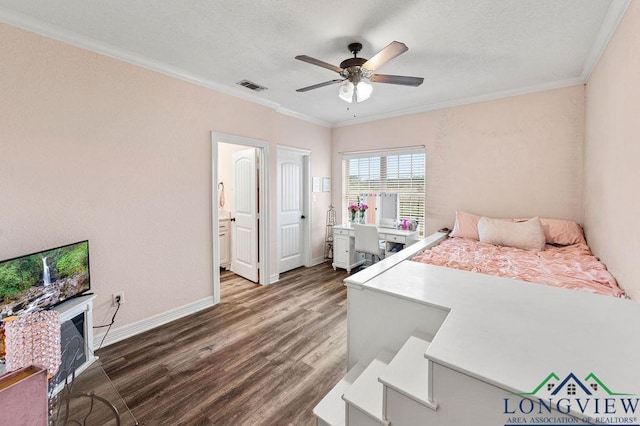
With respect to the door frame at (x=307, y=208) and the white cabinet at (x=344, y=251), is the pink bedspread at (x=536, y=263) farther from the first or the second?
the door frame at (x=307, y=208)

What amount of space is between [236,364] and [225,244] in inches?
108

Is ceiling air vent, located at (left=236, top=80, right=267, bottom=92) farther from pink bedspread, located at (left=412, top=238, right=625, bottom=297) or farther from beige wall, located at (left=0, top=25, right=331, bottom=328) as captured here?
pink bedspread, located at (left=412, top=238, right=625, bottom=297)

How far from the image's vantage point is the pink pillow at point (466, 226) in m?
3.45

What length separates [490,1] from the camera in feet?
5.79

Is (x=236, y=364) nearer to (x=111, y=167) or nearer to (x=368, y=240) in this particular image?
(x=111, y=167)

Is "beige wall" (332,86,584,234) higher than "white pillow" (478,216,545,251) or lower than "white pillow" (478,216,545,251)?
higher

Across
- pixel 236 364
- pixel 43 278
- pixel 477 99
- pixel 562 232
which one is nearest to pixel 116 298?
pixel 43 278

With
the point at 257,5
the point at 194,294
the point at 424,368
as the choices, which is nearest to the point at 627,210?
the point at 424,368

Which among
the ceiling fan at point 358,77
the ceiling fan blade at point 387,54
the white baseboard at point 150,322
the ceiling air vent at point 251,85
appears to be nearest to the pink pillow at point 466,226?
the ceiling fan at point 358,77

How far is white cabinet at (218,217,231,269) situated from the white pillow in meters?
3.80

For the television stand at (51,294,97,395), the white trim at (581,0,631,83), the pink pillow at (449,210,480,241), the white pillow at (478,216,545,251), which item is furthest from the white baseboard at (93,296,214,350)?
the white trim at (581,0,631,83)

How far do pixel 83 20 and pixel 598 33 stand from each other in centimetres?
392

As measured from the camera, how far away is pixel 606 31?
206cm

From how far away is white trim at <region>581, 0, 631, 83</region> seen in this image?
179 cm
